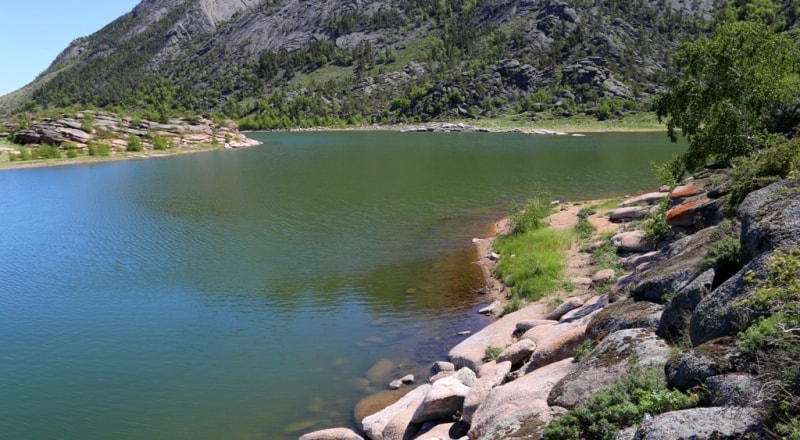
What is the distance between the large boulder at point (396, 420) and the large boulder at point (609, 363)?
4750 mm

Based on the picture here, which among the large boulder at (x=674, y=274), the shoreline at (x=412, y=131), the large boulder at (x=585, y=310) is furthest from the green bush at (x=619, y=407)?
the shoreline at (x=412, y=131)

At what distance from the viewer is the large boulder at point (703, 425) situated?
6793 mm

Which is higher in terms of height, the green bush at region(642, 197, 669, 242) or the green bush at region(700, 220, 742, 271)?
the green bush at region(700, 220, 742, 271)

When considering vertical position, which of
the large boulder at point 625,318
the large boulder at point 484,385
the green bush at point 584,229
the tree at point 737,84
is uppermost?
the tree at point 737,84

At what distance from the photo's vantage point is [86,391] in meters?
19.3

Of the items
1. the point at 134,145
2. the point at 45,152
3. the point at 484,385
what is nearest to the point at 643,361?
the point at 484,385

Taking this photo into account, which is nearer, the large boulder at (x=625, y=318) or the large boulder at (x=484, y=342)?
the large boulder at (x=625, y=318)

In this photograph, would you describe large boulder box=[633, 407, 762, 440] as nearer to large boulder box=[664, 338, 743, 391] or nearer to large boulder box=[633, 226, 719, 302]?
large boulder box=[664, 338, 743, 391]

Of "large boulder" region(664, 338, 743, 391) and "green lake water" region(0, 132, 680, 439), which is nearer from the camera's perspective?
"large boulder" region(664, 338, 743, 391)

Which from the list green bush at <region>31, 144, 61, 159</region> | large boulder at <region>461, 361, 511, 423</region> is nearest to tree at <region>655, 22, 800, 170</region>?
large boulder at <region>461, 361, 511, 423</region>

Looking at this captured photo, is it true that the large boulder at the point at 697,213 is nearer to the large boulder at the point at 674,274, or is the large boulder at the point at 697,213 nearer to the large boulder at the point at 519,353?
the large boulder at the point at 674,274

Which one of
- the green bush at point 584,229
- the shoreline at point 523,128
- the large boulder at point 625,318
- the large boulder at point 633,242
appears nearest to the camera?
the large boulder at point 625,318

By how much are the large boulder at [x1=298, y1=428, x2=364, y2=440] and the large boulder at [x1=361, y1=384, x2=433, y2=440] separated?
557 millimetres

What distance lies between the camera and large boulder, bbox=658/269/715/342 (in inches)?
418
